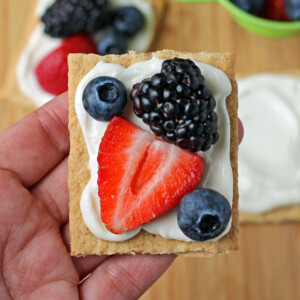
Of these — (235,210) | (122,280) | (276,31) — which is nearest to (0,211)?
(122,280)

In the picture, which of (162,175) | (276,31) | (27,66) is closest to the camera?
(162,175)

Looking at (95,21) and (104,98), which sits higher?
(104,98)

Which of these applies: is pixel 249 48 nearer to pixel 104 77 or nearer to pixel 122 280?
pixel 104 77

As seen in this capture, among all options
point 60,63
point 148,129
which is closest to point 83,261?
point 148,129

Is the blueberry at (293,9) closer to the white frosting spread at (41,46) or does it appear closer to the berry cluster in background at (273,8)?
the berry cluster in background at (273,8)

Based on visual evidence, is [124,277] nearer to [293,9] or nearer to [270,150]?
[270,150]

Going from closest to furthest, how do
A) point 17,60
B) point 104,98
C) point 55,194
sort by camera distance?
point 104,98 < point 55,194 < point 17,60

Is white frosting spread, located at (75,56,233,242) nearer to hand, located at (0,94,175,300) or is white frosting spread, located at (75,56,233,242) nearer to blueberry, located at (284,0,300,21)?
hand, located at (0,94,175,300)
